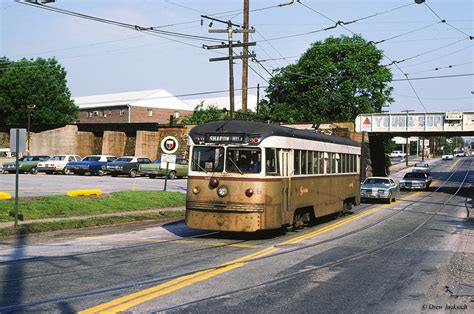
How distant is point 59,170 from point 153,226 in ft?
101

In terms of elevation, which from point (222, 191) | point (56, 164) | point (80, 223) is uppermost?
point (56, 164)

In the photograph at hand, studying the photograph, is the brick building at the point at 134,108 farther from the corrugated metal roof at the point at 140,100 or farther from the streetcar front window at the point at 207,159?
the streetcar front window at the point at 207,159

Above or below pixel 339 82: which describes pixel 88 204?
below

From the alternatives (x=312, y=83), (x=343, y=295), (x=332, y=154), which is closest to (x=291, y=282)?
(x=343, y=295)

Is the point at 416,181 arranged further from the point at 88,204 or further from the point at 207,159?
the point at 207,159

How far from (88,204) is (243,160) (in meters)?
9.01

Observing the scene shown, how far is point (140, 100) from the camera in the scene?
86.6 meters

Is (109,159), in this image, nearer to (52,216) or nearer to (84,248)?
(52,216)

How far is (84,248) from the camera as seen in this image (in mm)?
12141

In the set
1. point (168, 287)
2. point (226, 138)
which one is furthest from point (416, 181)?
point (168, 287)

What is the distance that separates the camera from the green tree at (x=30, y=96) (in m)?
75.9

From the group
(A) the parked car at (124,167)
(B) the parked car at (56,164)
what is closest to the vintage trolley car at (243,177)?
(A) the parked car at (124,167)

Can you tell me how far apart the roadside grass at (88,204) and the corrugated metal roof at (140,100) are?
62.6 meters

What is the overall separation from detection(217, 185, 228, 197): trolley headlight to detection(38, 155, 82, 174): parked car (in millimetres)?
34655
